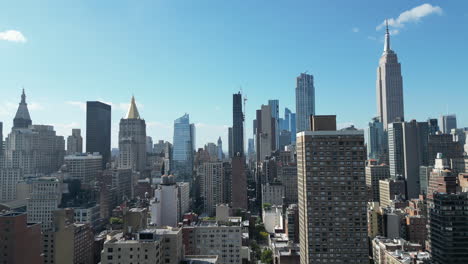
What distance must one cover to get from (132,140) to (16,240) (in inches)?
5511

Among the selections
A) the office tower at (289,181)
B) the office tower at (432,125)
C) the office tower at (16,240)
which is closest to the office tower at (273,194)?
the office tower at (289,181)

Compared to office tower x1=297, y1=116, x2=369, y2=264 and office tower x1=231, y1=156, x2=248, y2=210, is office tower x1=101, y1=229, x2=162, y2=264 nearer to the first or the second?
office tower x1=297, y1=116, x2=369, y2=264

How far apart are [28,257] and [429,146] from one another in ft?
454

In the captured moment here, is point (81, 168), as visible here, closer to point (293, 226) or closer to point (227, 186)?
point (227, 186)

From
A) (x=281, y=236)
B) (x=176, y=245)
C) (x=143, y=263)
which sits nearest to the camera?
(x=143, y=263)

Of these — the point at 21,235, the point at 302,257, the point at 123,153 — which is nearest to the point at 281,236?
the point at 302,257

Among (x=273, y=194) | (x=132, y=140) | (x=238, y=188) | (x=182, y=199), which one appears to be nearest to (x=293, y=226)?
(x=182, y=199)

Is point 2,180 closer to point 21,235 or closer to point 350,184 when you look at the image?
point 21,235

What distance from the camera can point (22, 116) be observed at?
547 feet

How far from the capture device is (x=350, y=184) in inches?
1986

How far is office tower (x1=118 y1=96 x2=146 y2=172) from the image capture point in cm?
17812

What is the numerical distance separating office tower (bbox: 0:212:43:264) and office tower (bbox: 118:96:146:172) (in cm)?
13212

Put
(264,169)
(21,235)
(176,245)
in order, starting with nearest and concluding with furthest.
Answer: (176,245) < (21,235) < (264,169)

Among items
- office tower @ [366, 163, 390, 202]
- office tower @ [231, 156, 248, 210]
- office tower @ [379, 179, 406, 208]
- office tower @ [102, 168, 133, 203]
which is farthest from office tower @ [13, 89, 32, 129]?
office tower @ [379, 179, 406, 208]
